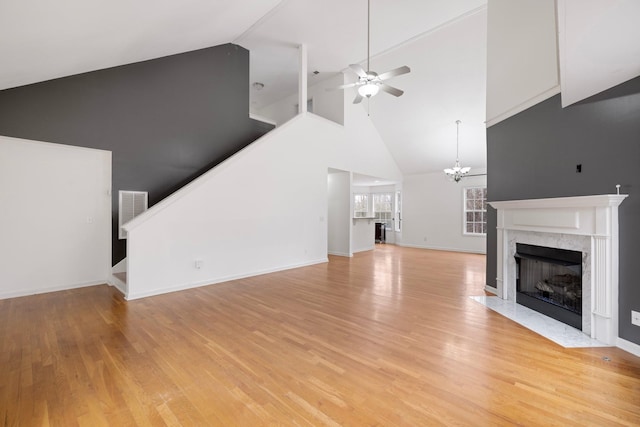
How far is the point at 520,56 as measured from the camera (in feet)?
11.8

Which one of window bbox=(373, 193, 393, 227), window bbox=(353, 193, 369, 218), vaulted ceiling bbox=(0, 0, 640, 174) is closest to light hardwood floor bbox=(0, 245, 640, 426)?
vaulted ceiling bbox=(0, 0, 640, 174)

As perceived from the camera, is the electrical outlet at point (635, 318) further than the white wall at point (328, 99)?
No

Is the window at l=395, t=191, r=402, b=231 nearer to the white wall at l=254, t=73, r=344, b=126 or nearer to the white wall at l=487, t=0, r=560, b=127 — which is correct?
the white wall at l=254, t=73, r=344, b=126

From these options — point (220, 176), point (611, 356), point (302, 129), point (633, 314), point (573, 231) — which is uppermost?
point (302, 129)

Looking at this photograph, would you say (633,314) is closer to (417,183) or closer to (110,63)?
(110,63)

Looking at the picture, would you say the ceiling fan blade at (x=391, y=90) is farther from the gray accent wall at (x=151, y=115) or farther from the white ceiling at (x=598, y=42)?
the gray accent wall at (x=151, y=115)

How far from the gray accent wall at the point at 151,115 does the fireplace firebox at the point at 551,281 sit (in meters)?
6.13

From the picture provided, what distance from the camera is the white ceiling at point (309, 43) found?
291 cm

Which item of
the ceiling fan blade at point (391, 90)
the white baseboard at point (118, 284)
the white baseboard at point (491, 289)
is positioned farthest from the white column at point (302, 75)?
the white baseboard at point (491, 289)

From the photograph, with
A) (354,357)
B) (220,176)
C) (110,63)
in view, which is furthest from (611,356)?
(110,63)

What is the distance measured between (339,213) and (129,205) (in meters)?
4.94

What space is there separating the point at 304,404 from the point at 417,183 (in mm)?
9479

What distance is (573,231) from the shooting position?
2908mm

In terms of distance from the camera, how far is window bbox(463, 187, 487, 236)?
8.75 metres
